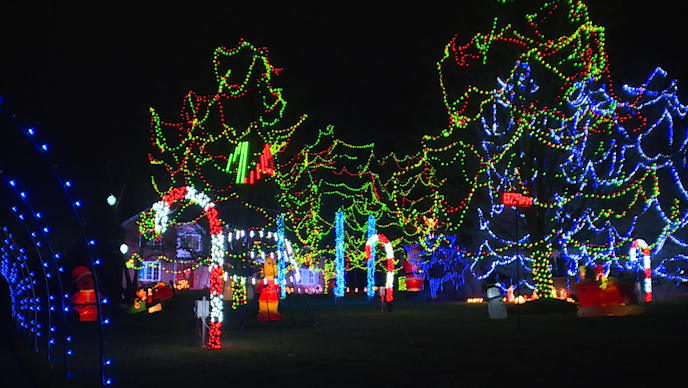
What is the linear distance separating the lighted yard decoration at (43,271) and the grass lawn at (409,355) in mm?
589

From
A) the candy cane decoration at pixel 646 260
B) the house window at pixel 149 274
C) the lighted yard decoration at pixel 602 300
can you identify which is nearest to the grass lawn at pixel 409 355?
the lighted yard decoration at pixel 602 300

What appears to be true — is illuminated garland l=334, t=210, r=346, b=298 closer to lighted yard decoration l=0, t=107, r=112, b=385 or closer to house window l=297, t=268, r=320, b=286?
lighted yard decoration l=0, t=107, r=112, b=385

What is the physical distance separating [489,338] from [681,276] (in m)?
21.9

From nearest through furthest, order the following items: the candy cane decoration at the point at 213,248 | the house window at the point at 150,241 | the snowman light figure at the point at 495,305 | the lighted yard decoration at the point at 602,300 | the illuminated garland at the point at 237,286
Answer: the candy cane decoration at the point at 213,248 → the lighted yard decoration at the point at 602,300 → the snowman light figure at the point at 495,305 → the illuminated garland at the point at 237,286 → the house window at the point at 150,241

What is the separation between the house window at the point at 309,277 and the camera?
5634 centimetres

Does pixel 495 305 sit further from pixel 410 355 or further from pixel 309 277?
pixel 309 277

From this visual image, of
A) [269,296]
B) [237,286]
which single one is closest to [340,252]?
[237,286]

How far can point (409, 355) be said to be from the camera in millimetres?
11797

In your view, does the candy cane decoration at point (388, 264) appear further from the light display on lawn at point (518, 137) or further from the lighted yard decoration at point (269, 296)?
the lighted yard decoration at point (269, 296)

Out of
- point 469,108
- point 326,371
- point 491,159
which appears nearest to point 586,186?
point 491,159

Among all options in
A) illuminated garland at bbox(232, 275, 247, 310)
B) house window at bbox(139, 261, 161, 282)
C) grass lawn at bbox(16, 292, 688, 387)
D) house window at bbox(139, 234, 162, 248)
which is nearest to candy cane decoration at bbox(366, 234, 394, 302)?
illuminated garland at bbox(232, 275, 247, 310)

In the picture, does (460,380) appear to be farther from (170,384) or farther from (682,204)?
(682,204)

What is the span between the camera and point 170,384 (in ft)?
29.6

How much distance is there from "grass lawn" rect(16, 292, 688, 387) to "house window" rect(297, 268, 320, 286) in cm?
3759
